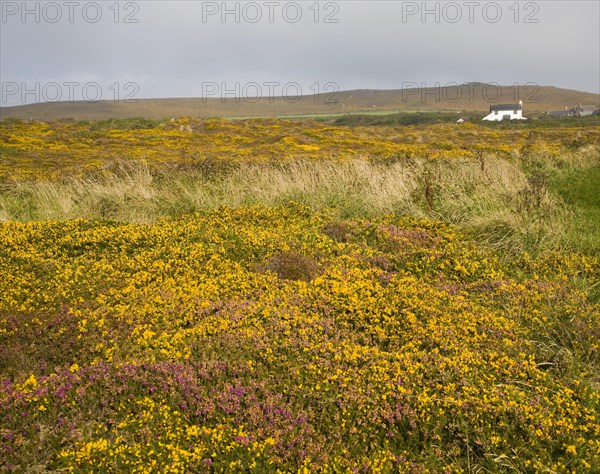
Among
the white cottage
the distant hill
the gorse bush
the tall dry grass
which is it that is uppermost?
the distant hill

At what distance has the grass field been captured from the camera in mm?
3357

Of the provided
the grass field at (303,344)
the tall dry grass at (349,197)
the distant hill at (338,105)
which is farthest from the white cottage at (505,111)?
the grass field at (303,344)

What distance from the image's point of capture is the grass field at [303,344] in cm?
336

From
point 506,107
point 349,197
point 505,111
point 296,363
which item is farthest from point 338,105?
point 296,363

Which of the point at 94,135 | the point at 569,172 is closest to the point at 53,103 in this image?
the point at 94,135

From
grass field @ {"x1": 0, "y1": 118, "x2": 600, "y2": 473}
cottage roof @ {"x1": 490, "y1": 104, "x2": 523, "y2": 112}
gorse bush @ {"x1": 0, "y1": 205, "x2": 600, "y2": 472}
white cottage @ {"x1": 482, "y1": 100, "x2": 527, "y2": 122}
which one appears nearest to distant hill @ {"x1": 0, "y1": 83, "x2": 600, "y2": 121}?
cottage roof @ {"x1": 490, "y1": 104, "x2": 523, "y2": 112}

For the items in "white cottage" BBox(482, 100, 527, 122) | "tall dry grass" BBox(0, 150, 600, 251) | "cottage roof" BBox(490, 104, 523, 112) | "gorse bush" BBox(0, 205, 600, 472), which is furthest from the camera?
"cottage roof" BBox(490, 104, 523, 112)

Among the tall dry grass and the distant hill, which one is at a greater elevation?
the distant hill

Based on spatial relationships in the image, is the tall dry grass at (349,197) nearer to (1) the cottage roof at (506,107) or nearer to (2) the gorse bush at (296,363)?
(2) the gorse bush at (296,363)

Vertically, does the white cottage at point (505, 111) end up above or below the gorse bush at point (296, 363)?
above

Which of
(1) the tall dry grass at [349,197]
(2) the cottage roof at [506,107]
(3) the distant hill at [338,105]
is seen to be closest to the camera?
(1) the tall dry grass at [349,197]

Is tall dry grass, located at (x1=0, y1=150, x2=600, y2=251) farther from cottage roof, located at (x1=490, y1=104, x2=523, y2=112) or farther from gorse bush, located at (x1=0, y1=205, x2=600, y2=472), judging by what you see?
cottage roof, located at (x1=490, y1=104, x2=523, y2=112)

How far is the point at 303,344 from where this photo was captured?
4.32 m

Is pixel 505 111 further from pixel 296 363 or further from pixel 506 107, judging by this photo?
pixel 296 363
